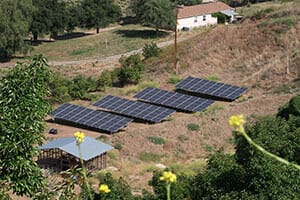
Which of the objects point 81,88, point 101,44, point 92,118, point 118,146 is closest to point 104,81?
point 81,88

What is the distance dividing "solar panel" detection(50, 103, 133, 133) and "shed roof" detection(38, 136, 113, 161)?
10.7ft

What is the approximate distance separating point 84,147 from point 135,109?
714 cm

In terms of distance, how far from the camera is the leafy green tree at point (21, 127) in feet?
37.8

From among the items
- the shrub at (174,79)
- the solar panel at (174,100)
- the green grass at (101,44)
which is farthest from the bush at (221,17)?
the solar panel at (174,100)

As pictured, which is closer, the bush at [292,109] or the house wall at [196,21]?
the bush at [292,109]

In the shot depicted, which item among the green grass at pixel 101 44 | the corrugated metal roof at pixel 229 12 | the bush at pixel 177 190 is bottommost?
the green grass at pixel 101 44

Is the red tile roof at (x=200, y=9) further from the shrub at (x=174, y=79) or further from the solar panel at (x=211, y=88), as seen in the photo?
the solar panel at (x=211, y=88)

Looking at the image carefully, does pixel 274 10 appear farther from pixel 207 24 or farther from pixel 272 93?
pixel 207 24

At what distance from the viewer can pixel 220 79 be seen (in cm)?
4406

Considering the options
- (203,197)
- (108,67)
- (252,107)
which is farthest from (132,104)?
(203,197)

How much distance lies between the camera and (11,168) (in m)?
11.6

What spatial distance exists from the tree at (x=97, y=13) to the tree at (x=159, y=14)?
5.24 m

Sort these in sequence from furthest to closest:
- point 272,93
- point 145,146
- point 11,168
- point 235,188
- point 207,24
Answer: point 207,24
point 272,93
point 145,146
point 235,188
point 11,168

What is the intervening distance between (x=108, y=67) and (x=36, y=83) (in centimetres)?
4128
